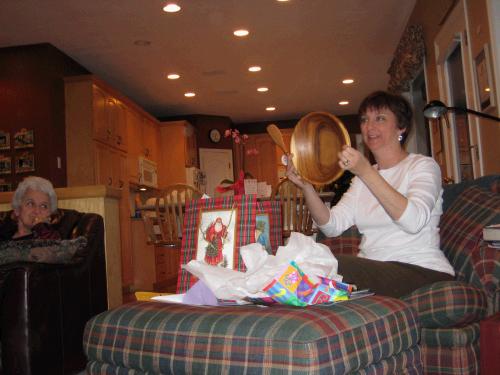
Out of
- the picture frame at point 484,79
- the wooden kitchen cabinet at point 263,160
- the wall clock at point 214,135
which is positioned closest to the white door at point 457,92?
the picture frame at point 484,79

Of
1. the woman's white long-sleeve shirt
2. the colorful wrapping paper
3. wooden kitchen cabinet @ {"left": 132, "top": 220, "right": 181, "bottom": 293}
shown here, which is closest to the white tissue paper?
the colorful wrapping paper

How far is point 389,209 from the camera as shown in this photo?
5.24 feet

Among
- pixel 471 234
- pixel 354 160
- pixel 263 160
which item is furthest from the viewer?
pixel 263 160

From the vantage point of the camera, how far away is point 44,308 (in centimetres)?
207

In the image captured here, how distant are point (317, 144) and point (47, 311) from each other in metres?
1.22

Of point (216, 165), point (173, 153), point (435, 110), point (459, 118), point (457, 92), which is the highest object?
point (173, 153)

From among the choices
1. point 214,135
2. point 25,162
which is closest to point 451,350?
point 25,162

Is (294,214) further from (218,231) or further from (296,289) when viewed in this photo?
(296,289)

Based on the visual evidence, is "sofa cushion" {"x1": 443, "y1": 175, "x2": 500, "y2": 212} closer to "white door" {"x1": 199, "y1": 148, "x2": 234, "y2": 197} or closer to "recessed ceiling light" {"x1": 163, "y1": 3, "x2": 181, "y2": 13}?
"recessed ceiling light" {"x1": 163, "y1": 3, "x2": 181, "y2": 13}

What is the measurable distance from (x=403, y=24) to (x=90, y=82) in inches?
132

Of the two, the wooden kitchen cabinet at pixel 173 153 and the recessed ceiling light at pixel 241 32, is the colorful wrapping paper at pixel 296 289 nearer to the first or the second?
the recessed ceiling light at pixel 241 32

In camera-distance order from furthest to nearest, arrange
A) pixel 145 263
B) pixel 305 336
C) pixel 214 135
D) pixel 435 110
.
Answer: pixel 214 135, pixel 145 263, pixel 435 110, pixel 305 336

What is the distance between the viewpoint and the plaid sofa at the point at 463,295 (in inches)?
55.7

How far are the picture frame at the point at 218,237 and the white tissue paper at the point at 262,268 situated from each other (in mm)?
266
